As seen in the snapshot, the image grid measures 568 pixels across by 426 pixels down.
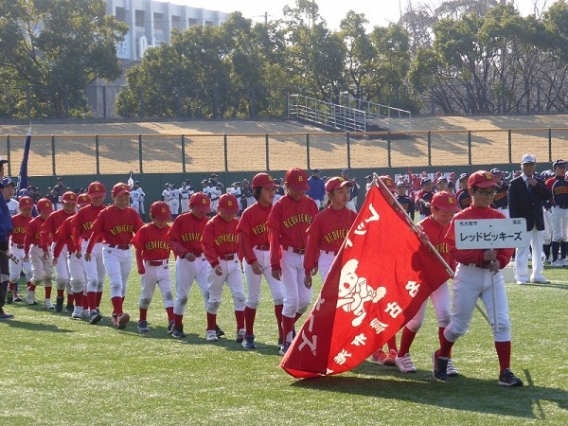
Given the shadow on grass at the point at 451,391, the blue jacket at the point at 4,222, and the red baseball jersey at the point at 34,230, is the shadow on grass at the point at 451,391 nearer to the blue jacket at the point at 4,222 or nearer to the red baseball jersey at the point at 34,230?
the blue jacket at the point at 4,222

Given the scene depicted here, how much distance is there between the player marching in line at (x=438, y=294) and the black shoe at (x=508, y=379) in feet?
2.04

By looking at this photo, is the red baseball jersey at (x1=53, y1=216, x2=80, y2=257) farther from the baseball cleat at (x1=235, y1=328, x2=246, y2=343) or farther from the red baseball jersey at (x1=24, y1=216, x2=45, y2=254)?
the baseball cleat at (x1=235, y1=328, x2=246, y2=343)

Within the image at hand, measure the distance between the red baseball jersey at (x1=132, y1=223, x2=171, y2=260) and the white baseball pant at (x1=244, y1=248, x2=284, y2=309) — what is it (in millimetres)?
1806

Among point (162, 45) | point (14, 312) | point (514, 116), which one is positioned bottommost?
point (14, 312)

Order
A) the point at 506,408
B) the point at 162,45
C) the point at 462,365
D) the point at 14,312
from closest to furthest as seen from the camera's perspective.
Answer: the point at 506,408 < the point at 462,365 < the point at 14,312 < the point at 162,45

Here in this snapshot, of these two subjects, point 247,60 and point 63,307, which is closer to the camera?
point 63,307

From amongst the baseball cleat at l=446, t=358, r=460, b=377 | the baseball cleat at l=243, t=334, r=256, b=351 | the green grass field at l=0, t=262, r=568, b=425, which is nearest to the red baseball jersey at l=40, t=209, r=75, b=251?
the green grass field at l=0, t=262, r=568, b=425

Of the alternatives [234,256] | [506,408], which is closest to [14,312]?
[234,256]

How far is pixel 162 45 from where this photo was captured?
54.9 metres

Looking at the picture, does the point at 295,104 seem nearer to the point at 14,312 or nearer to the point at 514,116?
the point at 514,116

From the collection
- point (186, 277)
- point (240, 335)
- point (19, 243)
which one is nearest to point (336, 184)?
point (240, 335)

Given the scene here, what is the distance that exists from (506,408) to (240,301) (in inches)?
178

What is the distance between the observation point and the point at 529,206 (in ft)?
50.8

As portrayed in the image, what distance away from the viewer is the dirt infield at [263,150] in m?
39.7
